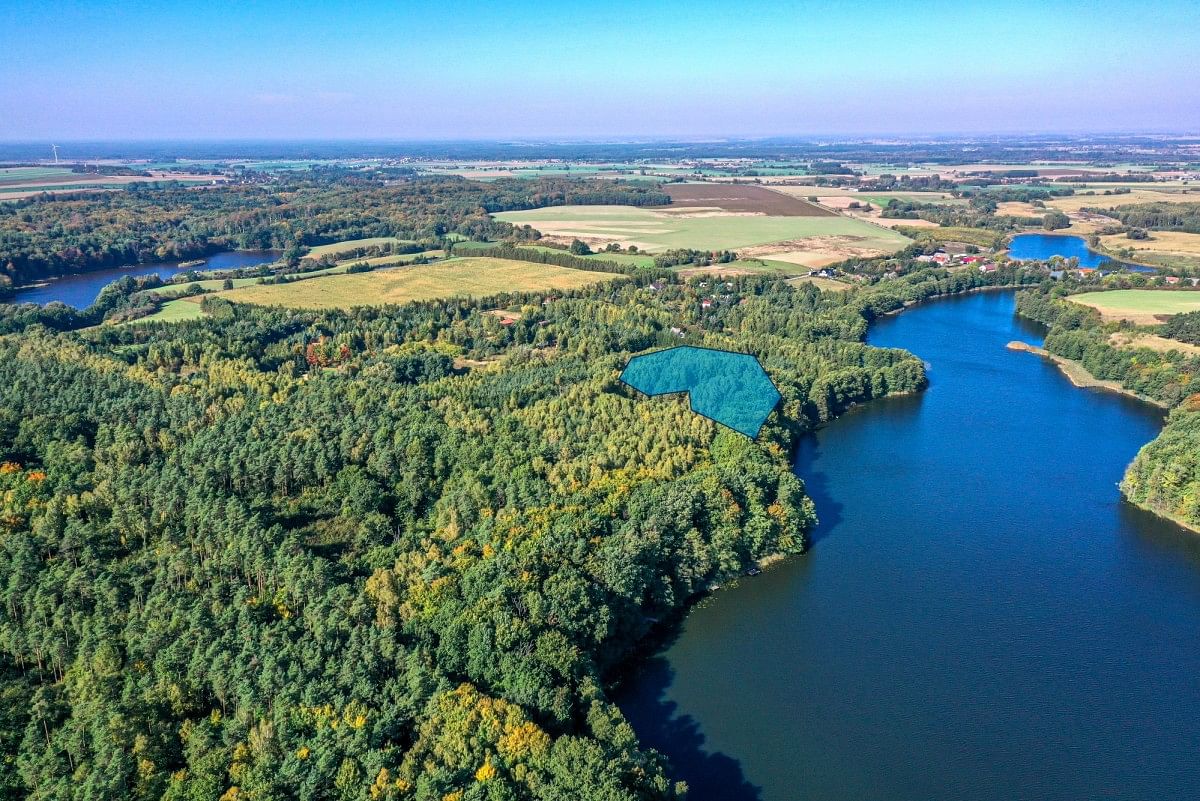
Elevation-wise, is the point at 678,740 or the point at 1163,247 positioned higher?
the point at 1163,247

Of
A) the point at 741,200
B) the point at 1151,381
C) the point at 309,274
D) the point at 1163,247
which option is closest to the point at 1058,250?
the point at 1163,247

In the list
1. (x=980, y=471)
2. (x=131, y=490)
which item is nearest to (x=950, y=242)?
(x=980, y=471)

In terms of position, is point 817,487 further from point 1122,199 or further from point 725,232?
point 1122,199

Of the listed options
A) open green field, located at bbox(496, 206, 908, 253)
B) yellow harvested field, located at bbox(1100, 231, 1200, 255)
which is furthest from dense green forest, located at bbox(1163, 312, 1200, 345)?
yellow harvested field, located at bbox(1100, 231, 1200, 255)

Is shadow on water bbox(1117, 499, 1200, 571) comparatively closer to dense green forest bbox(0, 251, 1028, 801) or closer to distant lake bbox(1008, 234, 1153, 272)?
dense green forest bbox(0, 251, 1028, 801)

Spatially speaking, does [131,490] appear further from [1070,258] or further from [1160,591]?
[1070,258]

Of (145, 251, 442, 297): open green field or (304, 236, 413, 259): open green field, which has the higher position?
(304, 236, 413, 259): open green field
